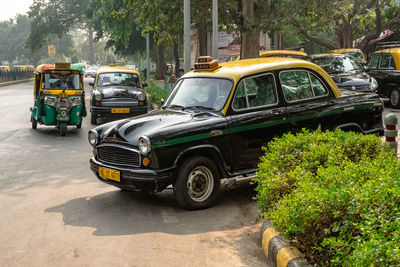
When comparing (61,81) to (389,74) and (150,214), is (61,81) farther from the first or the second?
(389,74)

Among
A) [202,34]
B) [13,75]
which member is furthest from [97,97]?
[13,75]

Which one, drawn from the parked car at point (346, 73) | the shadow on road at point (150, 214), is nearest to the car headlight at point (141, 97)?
the parked car at point (346, 73)

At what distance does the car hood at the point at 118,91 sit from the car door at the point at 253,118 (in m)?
9.05

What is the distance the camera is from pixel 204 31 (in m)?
22.0

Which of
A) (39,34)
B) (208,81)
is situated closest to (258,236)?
(208,81)

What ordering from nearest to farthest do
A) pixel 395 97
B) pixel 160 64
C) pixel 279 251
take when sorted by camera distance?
pixel 279 251 → pixel 395 97 → pixel 160 64

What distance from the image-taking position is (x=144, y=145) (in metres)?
6.57

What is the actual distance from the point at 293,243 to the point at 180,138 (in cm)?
237

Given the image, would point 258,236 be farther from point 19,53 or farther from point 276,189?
point 19,53

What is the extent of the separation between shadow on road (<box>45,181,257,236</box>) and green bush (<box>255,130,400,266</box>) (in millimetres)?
1046

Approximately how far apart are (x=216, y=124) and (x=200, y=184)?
2.57 ft

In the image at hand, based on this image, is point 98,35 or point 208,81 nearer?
point 208,81

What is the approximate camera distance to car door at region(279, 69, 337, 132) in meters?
7.80

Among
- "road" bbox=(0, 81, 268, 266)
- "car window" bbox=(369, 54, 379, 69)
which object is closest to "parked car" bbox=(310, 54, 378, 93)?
"car window" bbox=(369, 54, 379, 69)
